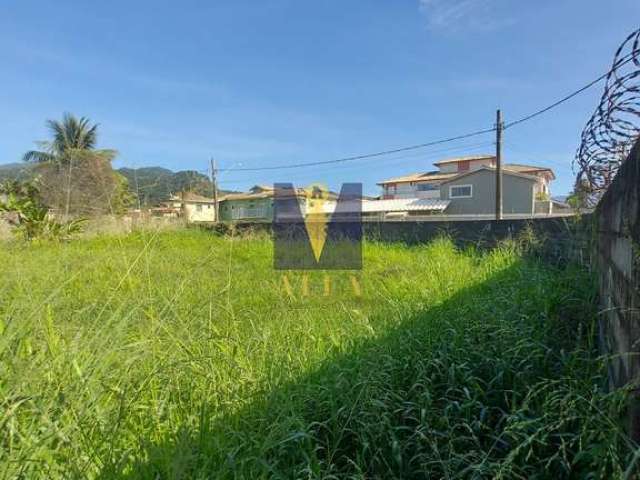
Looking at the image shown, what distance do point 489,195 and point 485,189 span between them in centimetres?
50

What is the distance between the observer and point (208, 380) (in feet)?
5.32

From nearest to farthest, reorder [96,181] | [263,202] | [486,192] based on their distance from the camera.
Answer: [96,181], [263,202], [486,192]

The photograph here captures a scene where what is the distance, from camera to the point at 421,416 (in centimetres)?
141

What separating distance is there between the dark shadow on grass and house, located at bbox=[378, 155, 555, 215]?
17.7 metres

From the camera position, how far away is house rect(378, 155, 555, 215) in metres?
21.6

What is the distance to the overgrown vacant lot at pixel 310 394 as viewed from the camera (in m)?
1.11

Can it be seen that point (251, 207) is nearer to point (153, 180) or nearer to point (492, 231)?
point (492, 231)

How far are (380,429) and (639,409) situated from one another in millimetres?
814

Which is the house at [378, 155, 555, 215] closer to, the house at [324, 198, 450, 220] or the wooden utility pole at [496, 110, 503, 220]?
the house at [324, 198, 450, 220]

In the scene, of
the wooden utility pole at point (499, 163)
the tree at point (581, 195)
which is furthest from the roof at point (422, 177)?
the tree at point (581, 195)

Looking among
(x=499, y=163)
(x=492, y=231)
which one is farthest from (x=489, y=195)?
(x=492, y=231)

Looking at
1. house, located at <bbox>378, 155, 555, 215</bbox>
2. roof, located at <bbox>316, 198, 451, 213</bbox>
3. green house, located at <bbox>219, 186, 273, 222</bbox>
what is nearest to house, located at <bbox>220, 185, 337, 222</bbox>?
green house, located at <bbox>219, 186, 273, 222</bbox>

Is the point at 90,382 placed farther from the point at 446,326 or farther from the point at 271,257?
the point at 271,257

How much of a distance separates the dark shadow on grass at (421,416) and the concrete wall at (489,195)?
2045cm
